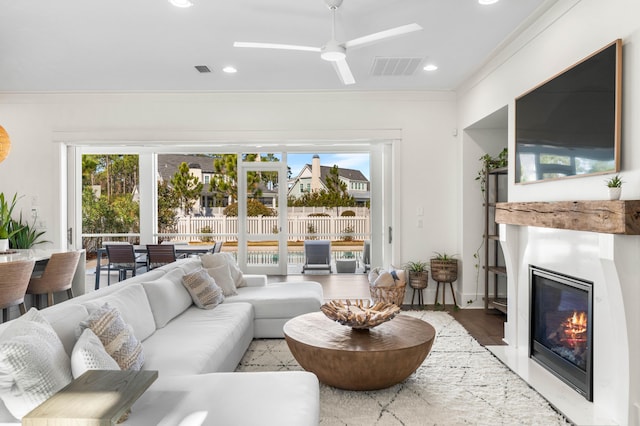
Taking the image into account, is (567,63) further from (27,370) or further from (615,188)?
(27,370)

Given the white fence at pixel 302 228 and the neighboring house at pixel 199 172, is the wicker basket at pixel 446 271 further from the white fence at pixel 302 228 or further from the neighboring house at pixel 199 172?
the neighboring house at pixel 199 172

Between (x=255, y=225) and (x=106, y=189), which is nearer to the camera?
(x=255, y=225)

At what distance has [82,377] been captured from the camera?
155 cm

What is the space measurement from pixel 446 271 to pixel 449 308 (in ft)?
1.54

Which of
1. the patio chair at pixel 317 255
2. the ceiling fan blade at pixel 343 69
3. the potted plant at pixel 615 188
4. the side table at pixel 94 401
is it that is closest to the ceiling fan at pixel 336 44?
the ceiling fan blade at pixel 343 69

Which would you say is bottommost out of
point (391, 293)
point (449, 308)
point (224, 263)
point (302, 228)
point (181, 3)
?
point (449, 308)

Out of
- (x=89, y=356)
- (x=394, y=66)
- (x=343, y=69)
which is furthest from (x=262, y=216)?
(x=89, y=356)

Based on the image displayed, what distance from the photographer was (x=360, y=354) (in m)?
2.68

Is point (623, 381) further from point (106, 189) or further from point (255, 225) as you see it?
point (106, 189)

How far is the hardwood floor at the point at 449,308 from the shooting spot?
14.0ft

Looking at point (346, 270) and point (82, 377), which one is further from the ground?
point (82, 377)

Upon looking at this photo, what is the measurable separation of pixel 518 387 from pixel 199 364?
2.15m

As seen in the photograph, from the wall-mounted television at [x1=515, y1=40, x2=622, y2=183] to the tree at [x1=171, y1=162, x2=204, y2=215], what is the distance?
6479 mm

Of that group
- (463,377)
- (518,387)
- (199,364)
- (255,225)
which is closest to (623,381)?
(518,387)
